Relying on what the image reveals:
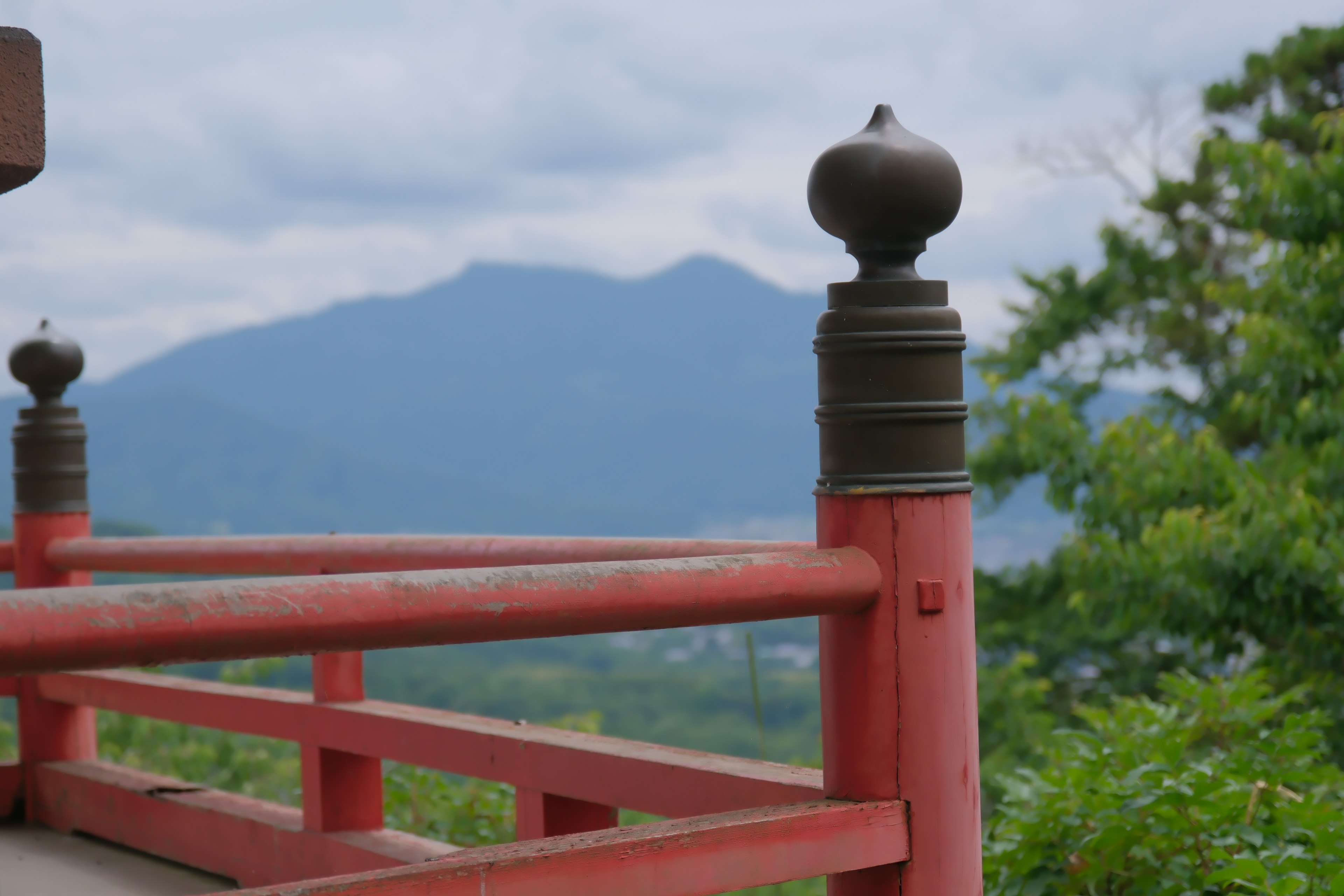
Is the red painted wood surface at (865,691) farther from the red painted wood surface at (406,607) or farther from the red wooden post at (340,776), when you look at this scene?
the red wooden post at (340,776)

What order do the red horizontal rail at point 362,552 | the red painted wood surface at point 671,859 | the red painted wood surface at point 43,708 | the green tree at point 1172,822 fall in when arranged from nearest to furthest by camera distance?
the red painted wood surface at point 671,859 → the red horizontal rail at point 362,552 → the green tree at point 1172,822 → the red painted wood surface at point 43,708

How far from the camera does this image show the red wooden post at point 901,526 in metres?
Answer: 1.28

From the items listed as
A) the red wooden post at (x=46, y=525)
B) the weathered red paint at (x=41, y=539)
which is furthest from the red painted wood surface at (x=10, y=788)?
the weathered red paint at (x=41, y=539)

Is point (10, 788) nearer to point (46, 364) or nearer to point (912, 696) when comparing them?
point (46, 364)

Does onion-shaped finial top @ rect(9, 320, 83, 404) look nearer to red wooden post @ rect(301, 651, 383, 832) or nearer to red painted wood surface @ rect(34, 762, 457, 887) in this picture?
red painted wood surface @ rect(34, 762, 457, 887)

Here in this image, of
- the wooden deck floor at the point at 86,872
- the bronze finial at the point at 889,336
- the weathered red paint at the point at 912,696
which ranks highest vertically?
the bronze finial at the point at 889,336

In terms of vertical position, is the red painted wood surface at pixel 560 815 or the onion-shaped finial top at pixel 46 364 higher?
the onion-shaped finial top at pixel 46 364

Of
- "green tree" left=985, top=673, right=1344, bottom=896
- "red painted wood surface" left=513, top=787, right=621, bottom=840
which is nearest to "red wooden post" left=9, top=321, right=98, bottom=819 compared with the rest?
"red painted wood surface" left=513, top=787, right=621, bottom=840

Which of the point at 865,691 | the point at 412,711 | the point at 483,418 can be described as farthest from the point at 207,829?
the point at 483,418

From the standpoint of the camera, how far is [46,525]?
2.85 meters

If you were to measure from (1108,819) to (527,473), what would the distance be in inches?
4488

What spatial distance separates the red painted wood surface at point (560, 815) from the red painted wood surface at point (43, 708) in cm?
160

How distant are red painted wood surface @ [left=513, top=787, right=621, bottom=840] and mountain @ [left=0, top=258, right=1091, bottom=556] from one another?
77.6 meters

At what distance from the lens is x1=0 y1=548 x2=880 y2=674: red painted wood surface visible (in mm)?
902
